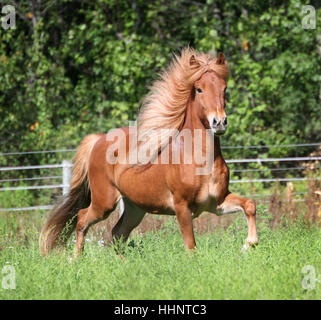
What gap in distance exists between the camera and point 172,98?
592cm

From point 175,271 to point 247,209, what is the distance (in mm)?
944

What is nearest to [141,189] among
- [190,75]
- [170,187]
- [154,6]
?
[170,187]

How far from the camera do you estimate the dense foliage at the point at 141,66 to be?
38.9 ft

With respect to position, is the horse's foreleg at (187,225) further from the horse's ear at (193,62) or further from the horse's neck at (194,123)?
the horse's ear at (193,62)

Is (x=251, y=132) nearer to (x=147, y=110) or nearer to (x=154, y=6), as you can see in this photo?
(x=154, y=6)

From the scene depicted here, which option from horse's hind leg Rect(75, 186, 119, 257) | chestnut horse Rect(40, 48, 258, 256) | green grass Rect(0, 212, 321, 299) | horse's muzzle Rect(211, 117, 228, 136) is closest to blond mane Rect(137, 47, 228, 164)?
chestnut horse Rect(40, 48, 258, 256)

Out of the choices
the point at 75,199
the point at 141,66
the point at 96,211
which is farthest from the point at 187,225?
the point at 141,66

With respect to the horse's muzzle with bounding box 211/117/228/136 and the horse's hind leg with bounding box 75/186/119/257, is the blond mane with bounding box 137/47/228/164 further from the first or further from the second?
the horse's hind leg with bounding box 75/186/119/257

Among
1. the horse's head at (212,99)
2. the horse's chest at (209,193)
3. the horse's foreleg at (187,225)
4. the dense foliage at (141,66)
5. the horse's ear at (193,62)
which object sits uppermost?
the dense foliage at (141,66)

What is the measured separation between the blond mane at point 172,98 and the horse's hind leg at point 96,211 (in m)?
0.79

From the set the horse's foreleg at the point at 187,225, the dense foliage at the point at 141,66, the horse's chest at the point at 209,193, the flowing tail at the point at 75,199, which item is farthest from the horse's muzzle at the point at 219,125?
the dense foliage at the point at 141,66

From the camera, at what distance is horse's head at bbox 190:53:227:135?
519cm

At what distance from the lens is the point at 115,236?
21.9ft

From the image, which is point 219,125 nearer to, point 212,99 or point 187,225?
point 212,99
